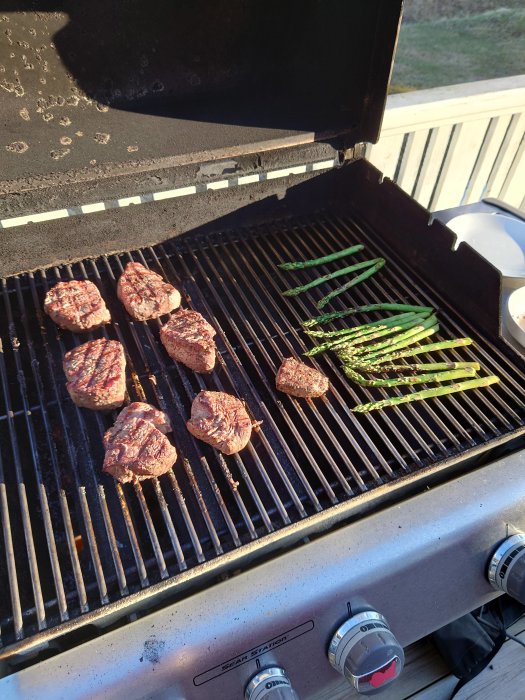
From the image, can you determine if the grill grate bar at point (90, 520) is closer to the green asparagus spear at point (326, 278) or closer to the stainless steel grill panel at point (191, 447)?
the stainless steel grill panel at point (191, 447)

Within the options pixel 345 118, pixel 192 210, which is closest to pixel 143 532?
pixel 192 210

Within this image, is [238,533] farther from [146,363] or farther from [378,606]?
[146,363]

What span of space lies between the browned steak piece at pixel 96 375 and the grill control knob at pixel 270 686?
137 cm

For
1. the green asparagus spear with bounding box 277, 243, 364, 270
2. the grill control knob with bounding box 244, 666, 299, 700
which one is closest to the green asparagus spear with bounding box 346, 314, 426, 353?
the green asparagus spear with bounding box 277, 243, 364, 270

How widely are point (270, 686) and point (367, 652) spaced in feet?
1.22

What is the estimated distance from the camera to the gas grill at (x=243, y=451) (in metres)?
1.79

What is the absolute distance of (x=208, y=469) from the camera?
2.26 metres

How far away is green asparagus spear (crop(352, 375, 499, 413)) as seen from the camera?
8.17ft

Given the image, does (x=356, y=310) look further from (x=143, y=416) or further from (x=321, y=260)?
(x=143, y=416)

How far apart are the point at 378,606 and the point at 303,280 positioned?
6.63 ft

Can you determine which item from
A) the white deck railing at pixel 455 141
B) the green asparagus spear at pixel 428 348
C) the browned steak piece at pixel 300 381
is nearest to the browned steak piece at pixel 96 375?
the browned steak piece at pixel 300 381

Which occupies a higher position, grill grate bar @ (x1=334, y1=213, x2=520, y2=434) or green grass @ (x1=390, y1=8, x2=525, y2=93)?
green grass @ (x1=390, y1=8, x2=525, y2=93)

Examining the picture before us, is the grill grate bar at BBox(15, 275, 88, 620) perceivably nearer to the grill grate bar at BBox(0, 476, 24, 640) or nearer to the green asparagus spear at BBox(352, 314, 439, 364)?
the grill grate bar at BBox(0, 476, 24, 640)

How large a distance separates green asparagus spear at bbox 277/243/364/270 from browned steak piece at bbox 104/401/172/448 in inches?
54.9
